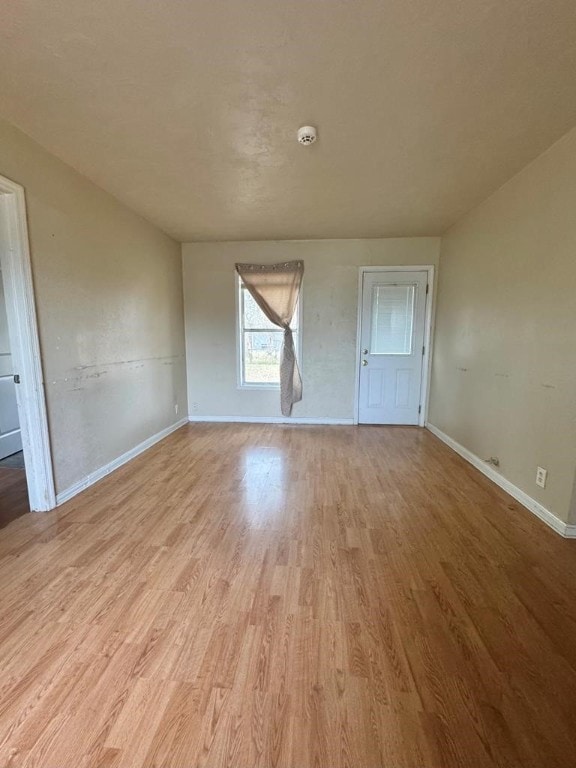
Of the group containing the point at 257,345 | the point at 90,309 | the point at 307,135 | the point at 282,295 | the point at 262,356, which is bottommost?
the point at 262,356

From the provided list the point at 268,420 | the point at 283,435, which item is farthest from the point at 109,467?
the point at 268,420

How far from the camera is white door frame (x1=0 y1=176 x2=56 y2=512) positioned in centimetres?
199

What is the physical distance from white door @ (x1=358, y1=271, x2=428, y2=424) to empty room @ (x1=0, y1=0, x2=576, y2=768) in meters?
0.38

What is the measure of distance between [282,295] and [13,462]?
3506 mm

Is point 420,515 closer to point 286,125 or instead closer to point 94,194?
point 286,125

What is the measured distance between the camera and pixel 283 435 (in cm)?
403

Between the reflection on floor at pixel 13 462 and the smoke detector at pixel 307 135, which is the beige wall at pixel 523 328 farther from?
the reflection on floor at pixel 13 462

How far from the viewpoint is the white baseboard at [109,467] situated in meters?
2.41

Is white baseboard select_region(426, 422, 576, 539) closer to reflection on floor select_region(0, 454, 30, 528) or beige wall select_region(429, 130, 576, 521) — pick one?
beige wall select_region(429, 130, 576, 521)

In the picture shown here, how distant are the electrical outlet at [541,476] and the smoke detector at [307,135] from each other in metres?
2.67

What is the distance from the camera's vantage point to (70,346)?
8.02 ft

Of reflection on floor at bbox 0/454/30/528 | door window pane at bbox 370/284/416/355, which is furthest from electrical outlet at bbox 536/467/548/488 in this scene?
reflection on floor at bbox 0/454/30/528

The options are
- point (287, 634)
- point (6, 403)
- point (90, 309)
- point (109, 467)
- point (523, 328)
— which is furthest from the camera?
point (6, 403)

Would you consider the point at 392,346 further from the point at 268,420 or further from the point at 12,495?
the point at 12,495
